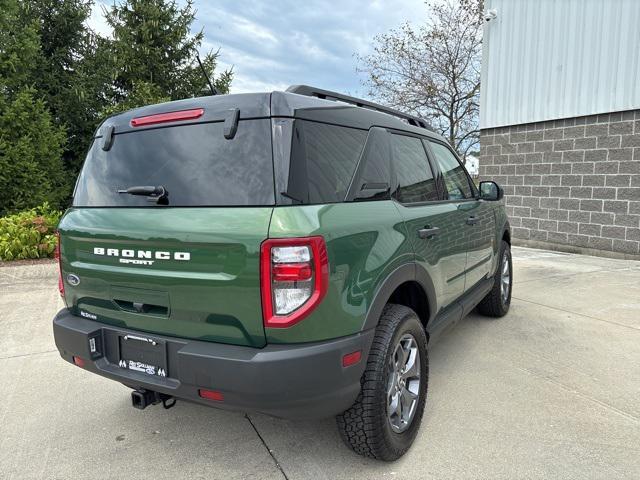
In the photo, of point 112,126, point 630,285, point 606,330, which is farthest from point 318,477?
point 630,285

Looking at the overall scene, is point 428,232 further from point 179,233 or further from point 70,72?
point 70,72

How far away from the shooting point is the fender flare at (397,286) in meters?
2.17

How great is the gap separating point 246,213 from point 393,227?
2.77 feet

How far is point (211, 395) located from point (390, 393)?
3.03 feet

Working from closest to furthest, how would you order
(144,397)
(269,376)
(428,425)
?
(269,376) → (144,397) → (428,425)

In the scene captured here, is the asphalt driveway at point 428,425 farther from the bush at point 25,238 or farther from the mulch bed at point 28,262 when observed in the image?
the bush at point 25,238

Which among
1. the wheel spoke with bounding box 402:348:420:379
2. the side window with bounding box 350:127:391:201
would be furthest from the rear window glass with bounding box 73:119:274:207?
the wheel spoke with bounding box 402:348:420:379

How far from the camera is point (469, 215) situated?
3672 millimetres

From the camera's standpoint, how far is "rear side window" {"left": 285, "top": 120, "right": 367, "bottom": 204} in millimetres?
2012

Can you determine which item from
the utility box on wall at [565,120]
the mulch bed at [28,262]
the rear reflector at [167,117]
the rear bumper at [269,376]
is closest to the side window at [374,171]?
the rear bumper at [269,376]

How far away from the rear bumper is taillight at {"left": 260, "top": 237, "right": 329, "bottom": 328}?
15 centimetres

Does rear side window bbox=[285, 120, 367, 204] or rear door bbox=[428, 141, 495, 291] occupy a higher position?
rear side window bbox=[285, 120, 367, 204]

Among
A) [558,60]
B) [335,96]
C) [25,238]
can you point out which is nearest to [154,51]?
[25,238]

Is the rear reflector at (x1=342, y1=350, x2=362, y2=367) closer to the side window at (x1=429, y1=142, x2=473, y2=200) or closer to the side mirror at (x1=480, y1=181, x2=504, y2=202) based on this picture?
the side window at (x1=429, y1=142, x2=473, y2=200)
